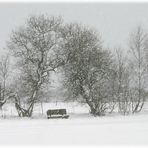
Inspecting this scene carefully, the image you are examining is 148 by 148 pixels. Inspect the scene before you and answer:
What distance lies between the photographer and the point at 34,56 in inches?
1415

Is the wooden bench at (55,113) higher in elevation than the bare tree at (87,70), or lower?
lower

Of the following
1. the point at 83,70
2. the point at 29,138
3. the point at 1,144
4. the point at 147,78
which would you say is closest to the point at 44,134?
the point at 29,138

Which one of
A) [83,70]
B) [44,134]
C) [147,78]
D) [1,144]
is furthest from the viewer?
[147,78]

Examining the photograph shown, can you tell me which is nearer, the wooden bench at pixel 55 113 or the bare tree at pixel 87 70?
the wooden bench at pixel 55 113

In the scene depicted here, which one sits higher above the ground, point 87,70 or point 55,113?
point 87,70

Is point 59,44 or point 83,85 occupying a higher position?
point 59,44

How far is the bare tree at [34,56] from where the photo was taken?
35812 mm

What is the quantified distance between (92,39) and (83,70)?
3.44 metres

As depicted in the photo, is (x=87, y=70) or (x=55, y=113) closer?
(x=55, y=113)

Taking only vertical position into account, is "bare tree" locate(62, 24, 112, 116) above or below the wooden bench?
above

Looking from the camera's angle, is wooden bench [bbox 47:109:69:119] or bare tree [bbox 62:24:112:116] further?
bare tree [bbox 62:24:112:116]

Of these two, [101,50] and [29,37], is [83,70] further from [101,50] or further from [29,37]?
[29,37]

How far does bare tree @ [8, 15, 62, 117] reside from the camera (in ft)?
117

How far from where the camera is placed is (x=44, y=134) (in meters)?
16.9
